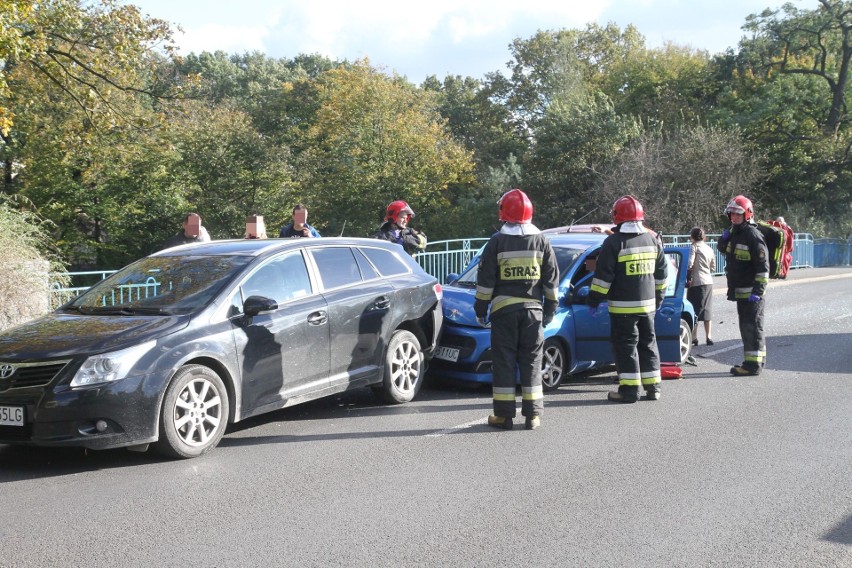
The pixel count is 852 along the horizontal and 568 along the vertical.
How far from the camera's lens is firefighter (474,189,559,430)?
7.55m

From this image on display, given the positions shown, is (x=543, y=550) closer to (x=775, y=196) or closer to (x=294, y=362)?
(x=294, y=362)

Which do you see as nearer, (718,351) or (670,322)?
(670,322)

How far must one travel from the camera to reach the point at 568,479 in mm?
6000

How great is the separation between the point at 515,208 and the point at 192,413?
3140 millimetres

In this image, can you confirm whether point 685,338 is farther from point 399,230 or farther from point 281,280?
point 281,280

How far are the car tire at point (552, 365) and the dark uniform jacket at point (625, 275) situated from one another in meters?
0.74

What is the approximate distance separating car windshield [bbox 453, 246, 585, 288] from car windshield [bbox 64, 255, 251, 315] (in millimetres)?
3037

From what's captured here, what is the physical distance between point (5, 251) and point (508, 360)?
7.42 metres

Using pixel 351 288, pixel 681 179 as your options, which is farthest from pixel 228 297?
pixel 681 179

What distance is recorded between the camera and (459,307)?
9406 mm

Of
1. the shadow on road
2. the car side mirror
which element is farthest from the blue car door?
the car side mirror

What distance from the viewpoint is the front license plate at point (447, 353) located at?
9.16 m

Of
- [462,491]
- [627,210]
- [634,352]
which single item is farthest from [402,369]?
[462,491]

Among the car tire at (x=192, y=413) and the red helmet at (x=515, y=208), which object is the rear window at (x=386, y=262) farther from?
the car tire at (x=192, y=413)
